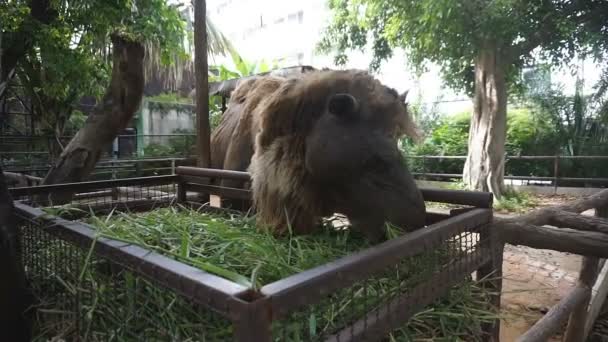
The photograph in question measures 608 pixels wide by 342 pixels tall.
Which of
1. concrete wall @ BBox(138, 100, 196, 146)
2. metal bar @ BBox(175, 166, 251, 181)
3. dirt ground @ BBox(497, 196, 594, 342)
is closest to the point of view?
metal bar @ BBox(175, 166, 251, 181)

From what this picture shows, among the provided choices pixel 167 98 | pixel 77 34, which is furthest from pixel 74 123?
pixel 77 34

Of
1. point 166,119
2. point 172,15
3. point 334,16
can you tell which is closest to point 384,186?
point 172,15

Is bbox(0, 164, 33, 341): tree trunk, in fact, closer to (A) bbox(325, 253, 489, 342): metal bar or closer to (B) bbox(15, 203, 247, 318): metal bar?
(B) bbox(15, 203, 247, 318): metal bar

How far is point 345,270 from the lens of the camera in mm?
908

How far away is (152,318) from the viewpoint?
111 cm

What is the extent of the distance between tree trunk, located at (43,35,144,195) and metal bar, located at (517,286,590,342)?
378cm

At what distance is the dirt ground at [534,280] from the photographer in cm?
378

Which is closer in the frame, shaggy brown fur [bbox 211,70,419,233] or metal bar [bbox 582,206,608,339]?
shaggy brown fur [bbox 211,70,419,233]

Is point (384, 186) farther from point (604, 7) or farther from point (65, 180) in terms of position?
point (604, 7)

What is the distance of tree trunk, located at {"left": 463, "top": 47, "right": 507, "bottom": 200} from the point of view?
31.2 ft

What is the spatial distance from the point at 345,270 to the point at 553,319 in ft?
6.24

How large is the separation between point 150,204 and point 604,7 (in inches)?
373

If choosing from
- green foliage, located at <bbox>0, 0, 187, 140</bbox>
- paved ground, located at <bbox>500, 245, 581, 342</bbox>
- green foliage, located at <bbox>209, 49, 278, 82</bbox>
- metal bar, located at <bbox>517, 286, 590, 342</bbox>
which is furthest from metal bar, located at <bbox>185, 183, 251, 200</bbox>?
green foliage, located at <bbox>209, 49, 278, 82</bbox>

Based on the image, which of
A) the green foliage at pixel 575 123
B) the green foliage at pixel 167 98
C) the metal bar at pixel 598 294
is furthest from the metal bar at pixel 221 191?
the green foliage at pixel 167 98
